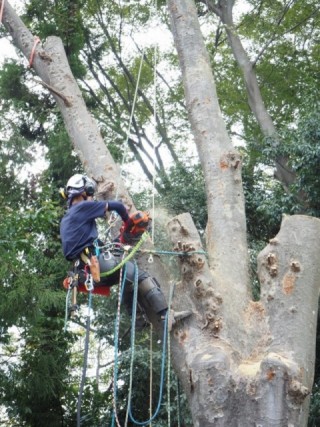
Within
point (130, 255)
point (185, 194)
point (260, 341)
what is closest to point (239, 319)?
point (260, 341)

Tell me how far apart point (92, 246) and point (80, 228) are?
135mm

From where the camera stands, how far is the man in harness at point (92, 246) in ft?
12.5

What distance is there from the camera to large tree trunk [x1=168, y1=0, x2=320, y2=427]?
2.95m

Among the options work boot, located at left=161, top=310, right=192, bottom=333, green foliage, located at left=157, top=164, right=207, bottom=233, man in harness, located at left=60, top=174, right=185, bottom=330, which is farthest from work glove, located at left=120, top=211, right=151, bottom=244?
green foliage, located at left=157, top=164, right=207, bottom=233

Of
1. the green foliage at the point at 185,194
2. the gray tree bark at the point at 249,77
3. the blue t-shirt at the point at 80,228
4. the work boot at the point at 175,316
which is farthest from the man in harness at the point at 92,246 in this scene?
the gray tree bark at the point at 249,77

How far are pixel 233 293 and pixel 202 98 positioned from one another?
57.7 inches

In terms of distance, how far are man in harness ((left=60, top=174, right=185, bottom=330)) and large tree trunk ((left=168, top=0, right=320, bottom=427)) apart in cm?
31

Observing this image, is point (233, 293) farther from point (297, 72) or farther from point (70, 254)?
point (297, 72)

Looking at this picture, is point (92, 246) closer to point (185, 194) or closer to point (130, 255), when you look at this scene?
point (130, 255)

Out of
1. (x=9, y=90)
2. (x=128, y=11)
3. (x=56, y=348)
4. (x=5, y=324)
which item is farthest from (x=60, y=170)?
(x=128, y=11)

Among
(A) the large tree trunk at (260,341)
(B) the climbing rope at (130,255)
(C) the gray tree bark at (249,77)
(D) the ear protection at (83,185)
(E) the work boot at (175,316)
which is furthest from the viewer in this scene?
(C) the gray tree bark at (249,77)

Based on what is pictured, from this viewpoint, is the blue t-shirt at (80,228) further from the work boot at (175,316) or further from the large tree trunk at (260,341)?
the work boot at (175,316)

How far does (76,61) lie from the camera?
12039 mm

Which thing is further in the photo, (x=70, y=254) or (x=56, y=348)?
(x=56, y=348)
